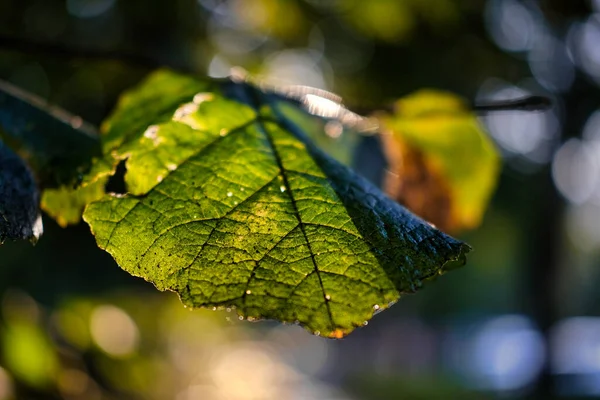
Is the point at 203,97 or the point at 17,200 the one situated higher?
the point at 203,97

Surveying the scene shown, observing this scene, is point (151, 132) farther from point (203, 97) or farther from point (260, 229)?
point (260, 229)

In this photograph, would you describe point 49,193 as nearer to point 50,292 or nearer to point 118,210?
point 118,210

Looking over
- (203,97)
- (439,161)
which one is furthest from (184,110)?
(439,161)

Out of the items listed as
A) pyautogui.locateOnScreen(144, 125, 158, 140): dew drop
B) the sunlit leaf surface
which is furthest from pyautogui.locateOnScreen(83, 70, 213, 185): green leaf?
the sunlit leaf surface

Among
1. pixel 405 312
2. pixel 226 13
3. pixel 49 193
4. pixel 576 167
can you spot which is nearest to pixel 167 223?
pixel 49 193

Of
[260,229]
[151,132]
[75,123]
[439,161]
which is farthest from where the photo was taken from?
[439,161]

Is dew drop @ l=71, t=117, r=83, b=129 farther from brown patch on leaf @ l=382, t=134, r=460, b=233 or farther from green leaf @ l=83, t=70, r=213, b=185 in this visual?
brown patch on leaf @ l=382, t=134, r=460, b=233

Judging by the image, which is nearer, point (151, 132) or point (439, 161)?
point (151, 132)
